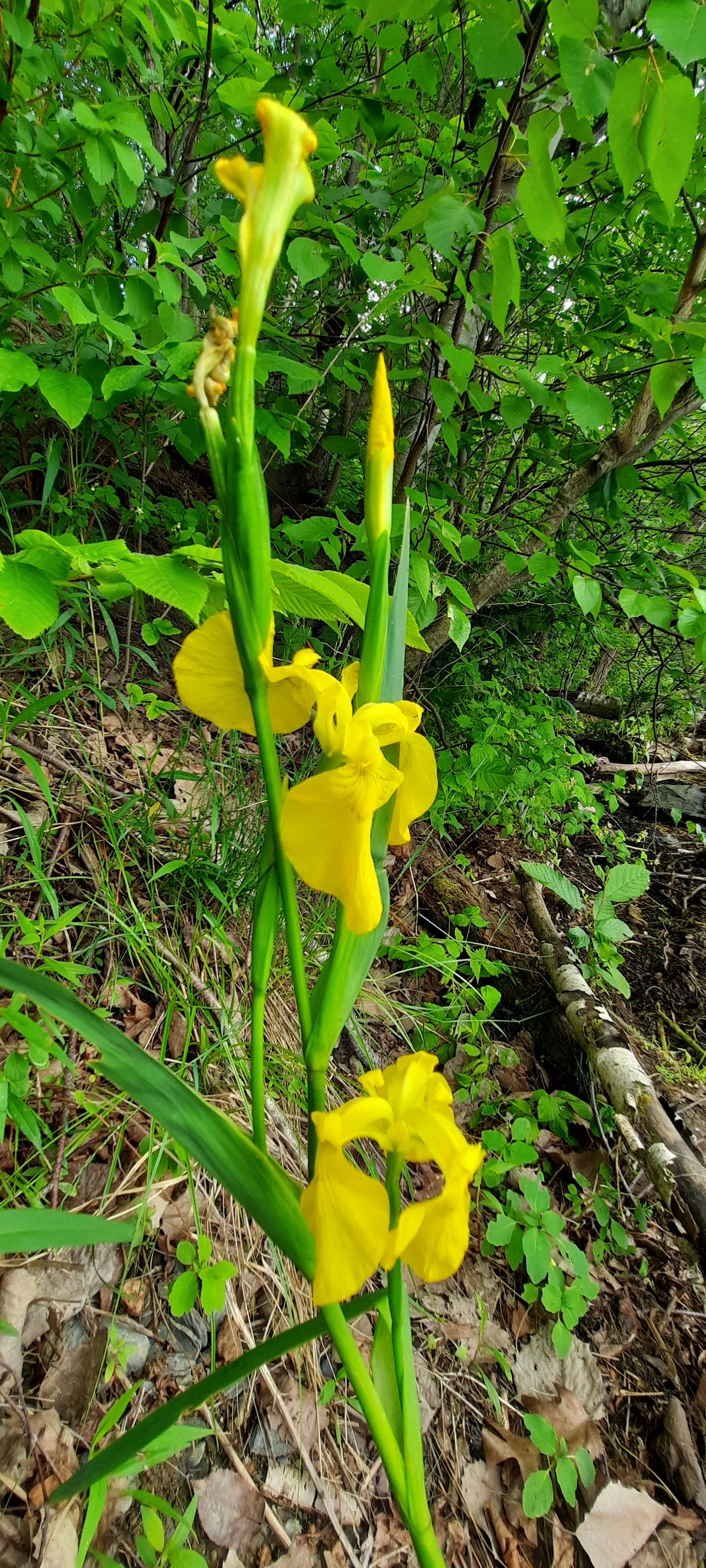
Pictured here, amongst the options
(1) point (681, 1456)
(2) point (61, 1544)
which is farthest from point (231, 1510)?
(1) point (681, 1456)

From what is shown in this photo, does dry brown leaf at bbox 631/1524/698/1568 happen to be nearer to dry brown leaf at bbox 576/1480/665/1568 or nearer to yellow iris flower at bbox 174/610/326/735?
dry brown leaf at bbox 576/1480/665/1568

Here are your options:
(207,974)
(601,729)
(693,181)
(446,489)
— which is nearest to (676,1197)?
(207,974)

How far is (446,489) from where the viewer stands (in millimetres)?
1574

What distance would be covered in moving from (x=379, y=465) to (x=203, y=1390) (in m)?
0.62

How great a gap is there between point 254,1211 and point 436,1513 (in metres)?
0.90

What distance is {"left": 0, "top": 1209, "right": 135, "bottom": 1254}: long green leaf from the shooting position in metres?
0.45

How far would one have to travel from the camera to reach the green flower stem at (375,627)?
0.43 metres

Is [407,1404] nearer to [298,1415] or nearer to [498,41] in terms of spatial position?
[298,1415]

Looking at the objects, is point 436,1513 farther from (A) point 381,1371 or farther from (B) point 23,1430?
(A) point 381,1371

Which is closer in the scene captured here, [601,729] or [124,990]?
[124,990]

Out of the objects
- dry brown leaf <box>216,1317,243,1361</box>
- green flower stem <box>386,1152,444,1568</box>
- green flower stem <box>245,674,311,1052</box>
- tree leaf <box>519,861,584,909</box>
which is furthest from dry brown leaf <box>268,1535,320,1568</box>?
tree leaf <box>519,861,584,909</box>

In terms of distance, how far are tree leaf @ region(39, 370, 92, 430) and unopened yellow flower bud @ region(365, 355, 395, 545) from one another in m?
0.68

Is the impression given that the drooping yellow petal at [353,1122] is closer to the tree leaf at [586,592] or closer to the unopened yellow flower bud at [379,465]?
the unopened yellow flower bud at [379,465]

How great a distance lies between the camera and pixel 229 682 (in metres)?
0.43
